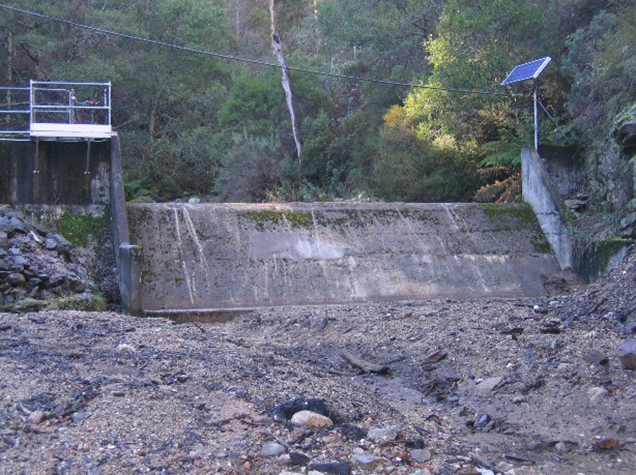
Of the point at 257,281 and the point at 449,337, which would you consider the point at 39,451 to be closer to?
the point at 449,337

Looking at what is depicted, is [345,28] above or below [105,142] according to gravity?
above

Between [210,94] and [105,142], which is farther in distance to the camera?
[210,94]

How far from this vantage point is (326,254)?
551 inches

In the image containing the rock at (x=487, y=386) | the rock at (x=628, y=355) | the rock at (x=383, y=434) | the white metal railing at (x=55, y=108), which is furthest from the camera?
the white metal railing at (x=55, y=108)

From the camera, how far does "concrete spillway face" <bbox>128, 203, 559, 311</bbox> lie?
42.8 feet

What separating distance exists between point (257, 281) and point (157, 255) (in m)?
1.90

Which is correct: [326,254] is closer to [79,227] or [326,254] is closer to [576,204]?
[79,227]

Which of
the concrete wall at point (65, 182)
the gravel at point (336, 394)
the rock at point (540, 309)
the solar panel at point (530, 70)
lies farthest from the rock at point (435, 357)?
the solar panel at point (530, 70)

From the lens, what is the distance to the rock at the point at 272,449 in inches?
204

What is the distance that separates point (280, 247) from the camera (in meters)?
13.9

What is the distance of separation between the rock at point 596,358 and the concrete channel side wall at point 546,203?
7346 millimetres

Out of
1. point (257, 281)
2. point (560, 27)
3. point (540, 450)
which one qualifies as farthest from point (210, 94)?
point (540, 450)

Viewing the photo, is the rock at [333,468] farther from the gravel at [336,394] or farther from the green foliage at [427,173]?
the green foliage at [427,173]

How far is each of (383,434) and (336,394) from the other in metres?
1.18
